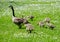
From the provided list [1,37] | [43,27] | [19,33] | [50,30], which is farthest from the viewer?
[43,27]

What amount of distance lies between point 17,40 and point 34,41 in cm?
153

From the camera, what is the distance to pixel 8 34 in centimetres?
2152

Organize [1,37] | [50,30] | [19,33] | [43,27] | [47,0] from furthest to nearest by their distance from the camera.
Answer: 1. [47,0]
2. [43,27]
3. [50,30]
4. [19,33]
5. [1,37]

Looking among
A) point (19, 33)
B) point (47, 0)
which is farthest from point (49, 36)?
point (47, 0)

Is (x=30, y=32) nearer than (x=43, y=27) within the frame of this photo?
Yes

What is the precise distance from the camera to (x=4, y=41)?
1891 centimetres

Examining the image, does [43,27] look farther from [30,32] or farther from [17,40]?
[17,40]

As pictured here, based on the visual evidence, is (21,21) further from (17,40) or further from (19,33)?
(17,40)

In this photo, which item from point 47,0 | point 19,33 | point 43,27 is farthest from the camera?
point 47,0

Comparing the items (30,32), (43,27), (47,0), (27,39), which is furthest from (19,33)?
(47,0)

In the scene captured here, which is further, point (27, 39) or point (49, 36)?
point (49, 36)

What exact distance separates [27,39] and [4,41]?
79.6 inches

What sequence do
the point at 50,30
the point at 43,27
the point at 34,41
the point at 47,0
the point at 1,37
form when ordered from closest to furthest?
1. the point at 34,41
2. the point at 1,37
3. the point at 50,30
4. the point at 43,27
5. the point at 47,0

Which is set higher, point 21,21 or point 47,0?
point 21,21
